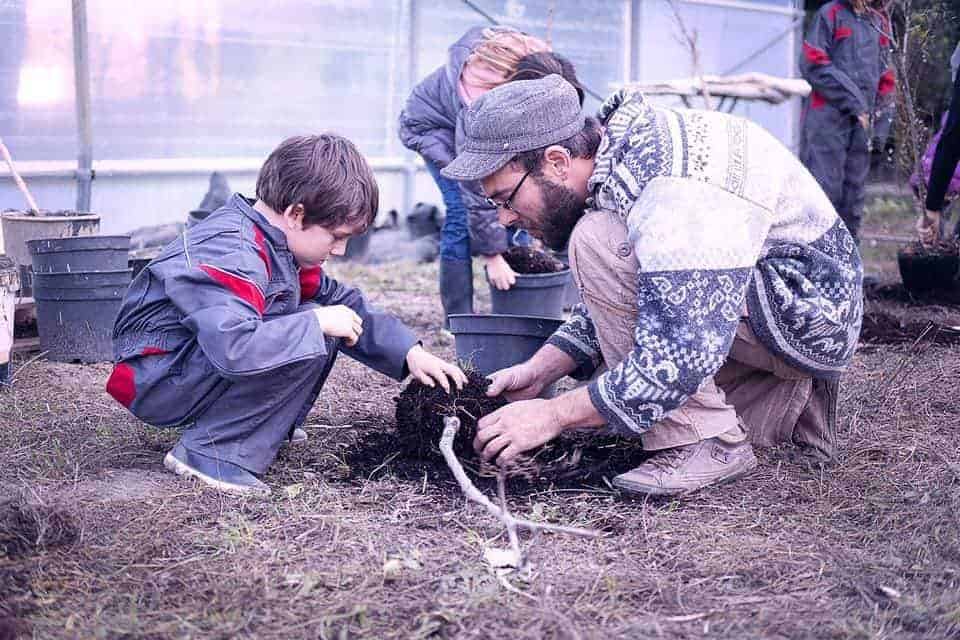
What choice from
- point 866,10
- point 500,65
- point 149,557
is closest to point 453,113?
point 500,65

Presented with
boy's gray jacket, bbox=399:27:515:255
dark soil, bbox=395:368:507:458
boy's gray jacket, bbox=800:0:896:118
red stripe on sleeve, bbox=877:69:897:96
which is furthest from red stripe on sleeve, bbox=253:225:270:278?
red stripe on sleeve, bbox=877:69:897:96

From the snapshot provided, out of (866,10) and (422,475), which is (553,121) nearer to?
(422,475)

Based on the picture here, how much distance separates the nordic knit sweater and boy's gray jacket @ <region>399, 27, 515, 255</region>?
177cm

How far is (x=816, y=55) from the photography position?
23.4 ft

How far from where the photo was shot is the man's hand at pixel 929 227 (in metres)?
5.40

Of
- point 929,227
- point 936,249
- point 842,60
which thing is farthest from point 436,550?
point 842,60

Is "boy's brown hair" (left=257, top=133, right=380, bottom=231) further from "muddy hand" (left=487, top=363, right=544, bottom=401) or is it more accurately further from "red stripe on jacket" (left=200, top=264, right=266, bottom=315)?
"muddy hand" (left=487, top=363, right=544, bottom=401)

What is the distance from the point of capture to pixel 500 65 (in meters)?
4.34

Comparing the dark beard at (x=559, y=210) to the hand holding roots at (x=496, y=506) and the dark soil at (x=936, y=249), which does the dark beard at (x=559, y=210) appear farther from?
the dark soil at (x=936, y=249)

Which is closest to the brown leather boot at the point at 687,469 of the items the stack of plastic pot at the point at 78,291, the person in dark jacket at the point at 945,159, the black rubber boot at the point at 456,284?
the black rubber boot at the point at 456,284

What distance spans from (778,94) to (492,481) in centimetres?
500

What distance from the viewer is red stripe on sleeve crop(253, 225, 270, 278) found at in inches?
109

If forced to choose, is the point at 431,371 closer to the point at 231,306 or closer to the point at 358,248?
the point at 231,306

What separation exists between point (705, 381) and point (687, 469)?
0.32 meters
